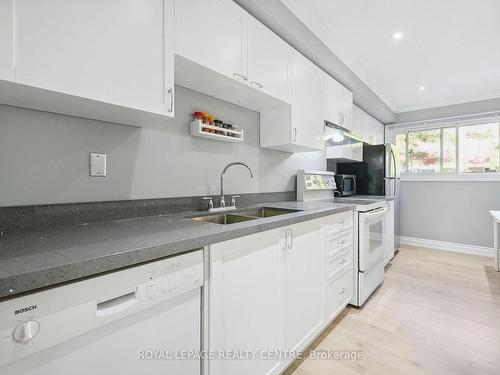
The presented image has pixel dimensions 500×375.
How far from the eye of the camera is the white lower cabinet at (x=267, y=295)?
0.99 metres

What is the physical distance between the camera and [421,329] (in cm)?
187

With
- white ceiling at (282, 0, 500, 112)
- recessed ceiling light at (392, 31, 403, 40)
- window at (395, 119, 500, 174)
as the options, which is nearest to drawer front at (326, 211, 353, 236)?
white ceiling at (282, 0, 500, 112)

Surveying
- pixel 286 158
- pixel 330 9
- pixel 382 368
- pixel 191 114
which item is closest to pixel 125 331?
pixel 191 114

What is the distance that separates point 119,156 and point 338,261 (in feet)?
5.57

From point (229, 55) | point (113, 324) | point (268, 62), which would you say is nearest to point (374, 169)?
point (268, 62)

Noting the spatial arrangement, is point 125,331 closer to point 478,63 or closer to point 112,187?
point 112,187

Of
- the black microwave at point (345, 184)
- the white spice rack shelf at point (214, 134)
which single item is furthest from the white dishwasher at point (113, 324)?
the black microwave at point (345, 184)

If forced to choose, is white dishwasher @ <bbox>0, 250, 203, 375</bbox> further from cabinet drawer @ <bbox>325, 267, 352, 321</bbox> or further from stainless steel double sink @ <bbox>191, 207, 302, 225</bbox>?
cabinet drawer @ <bbox>325, 267, 352, 321</bbox>

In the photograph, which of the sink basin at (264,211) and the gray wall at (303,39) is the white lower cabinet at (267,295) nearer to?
the sink basin at (264,211)

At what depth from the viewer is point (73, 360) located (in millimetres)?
631

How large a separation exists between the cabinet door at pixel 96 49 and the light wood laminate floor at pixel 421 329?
174 centimetres

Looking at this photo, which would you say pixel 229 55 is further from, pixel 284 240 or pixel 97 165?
pixel 284 240

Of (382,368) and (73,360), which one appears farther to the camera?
(382,368)

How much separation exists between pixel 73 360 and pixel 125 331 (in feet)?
0.42
